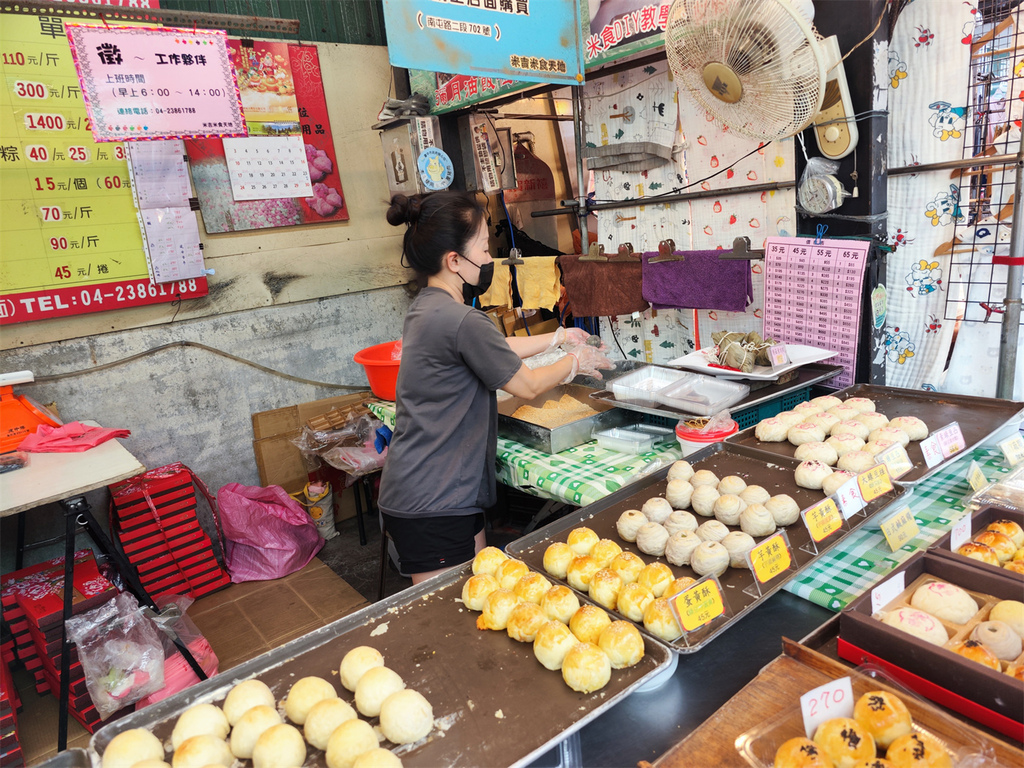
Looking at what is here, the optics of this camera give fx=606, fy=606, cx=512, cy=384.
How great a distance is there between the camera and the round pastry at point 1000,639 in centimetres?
123

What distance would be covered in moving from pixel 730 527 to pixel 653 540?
298 mm

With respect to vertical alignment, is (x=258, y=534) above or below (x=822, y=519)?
below

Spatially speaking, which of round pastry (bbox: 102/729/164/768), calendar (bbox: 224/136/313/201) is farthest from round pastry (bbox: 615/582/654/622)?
calendar (bbox: 224/136/313/201)

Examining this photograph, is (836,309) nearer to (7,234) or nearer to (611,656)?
(611,656)

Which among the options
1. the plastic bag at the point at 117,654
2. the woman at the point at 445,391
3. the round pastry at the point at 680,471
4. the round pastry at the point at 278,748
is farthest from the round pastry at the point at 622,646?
the plastic bag at the point at 117,654

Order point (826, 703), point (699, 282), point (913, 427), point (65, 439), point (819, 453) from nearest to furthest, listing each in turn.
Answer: point (826, 703)
point (819, 453)
point (913, 427)
point (65, 439)
point (699, 282)

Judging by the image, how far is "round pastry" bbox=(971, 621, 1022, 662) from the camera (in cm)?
123

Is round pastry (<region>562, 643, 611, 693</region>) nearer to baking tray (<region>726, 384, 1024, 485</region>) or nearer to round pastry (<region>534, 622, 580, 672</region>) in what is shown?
round pastry (<region>534, 622, 580, 672</region>)

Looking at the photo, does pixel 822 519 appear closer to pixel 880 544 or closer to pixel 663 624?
pixel 880 544

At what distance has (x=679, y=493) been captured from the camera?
206cm

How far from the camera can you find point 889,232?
2.93 metres

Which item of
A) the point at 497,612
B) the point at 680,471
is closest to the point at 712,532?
the point at 680,471

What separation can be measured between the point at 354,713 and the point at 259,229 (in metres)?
4.36

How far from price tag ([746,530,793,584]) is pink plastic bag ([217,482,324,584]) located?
3.84m
